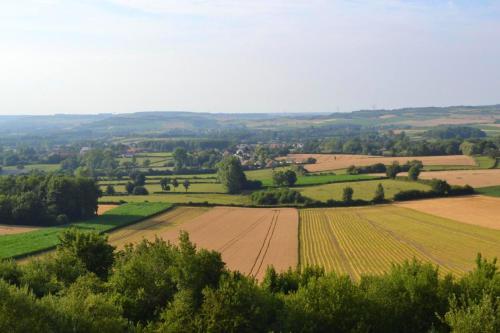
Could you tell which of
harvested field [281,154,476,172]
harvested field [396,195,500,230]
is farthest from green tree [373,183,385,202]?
harvested field [281,154,476,172]

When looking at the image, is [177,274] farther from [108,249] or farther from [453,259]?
[453,259]

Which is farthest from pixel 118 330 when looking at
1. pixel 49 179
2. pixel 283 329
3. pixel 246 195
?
pixel 246 195

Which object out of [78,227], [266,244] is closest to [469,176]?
[266,244]

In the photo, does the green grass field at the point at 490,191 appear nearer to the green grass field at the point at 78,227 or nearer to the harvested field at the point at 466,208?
the harvested field at the point at 466,208

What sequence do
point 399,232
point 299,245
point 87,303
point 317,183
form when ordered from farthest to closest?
1. point 317,183
2. point 399,232
3. point 299,245
4. point 87,303

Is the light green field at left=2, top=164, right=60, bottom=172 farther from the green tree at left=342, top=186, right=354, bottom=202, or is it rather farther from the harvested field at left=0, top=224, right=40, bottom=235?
the green tree at left=342, top=186, right=354, bottom=202
